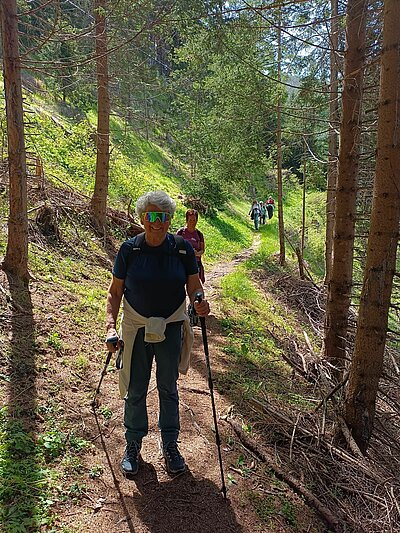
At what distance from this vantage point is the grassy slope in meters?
3.42

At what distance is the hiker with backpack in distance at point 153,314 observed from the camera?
136 inches

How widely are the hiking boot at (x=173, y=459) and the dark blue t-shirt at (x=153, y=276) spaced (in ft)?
4.08

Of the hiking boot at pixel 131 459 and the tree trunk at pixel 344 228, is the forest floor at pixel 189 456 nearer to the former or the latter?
the hiking boot at pixel 131 459

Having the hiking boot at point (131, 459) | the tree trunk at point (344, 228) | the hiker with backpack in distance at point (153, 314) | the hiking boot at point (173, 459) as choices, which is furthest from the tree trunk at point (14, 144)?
the tree trunk at point (344, 228)

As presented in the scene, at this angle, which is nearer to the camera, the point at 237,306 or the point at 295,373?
the point at 295,373

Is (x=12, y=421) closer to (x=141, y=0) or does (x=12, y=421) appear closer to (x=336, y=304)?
(x=336, y=304)

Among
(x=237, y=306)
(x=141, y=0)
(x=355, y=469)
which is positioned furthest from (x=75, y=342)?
(x=141, y=0)

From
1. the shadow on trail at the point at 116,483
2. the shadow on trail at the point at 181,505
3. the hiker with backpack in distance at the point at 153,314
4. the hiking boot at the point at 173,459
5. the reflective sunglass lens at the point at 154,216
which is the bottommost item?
the shadow on trail at the point at 181,505

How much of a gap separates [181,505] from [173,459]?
0.42 m

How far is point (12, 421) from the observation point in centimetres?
403

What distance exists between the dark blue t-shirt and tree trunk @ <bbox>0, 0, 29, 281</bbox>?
376 centimetres

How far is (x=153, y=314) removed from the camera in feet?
11.5

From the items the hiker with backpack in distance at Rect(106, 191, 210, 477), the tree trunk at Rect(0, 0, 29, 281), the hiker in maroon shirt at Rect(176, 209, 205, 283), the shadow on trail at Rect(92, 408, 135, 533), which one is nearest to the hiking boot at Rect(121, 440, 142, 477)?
the hiker with backpack in distance at Rect(106, 191, 210, 477)

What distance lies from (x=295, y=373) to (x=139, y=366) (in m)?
4.00
